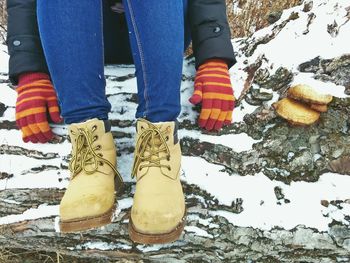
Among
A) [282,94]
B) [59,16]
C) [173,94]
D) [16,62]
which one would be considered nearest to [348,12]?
[282,94]

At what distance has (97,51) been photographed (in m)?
1.29

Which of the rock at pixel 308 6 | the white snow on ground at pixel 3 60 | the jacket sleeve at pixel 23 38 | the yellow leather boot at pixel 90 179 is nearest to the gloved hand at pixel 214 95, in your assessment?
the yellow leather boot at pixel 90 179

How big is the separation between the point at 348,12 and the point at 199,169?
71cm

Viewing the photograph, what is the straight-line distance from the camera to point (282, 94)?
55.6 inches

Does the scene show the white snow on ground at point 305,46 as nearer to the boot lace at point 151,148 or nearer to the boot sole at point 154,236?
the boot lace at point 151,148

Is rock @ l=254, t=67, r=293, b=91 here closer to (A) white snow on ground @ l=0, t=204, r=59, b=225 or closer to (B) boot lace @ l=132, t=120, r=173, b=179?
(B) boot lace @ l=132, t=120, r=173, b=179

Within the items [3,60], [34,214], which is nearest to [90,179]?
[34,214]

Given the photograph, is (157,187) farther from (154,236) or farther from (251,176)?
(251,176)

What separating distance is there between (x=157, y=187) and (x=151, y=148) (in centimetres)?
12

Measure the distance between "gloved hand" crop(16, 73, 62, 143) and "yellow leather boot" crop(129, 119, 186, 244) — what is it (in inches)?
13.2

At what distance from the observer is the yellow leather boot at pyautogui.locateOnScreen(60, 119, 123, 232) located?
1.19m

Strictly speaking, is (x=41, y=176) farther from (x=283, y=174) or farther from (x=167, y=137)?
(x=283, y=174)

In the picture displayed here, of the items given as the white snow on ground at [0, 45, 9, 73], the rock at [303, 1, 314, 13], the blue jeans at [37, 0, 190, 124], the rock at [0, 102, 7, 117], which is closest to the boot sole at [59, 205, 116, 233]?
the blue jeans at [37, 0, 190, 124]

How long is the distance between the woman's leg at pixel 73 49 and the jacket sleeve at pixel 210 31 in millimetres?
343
